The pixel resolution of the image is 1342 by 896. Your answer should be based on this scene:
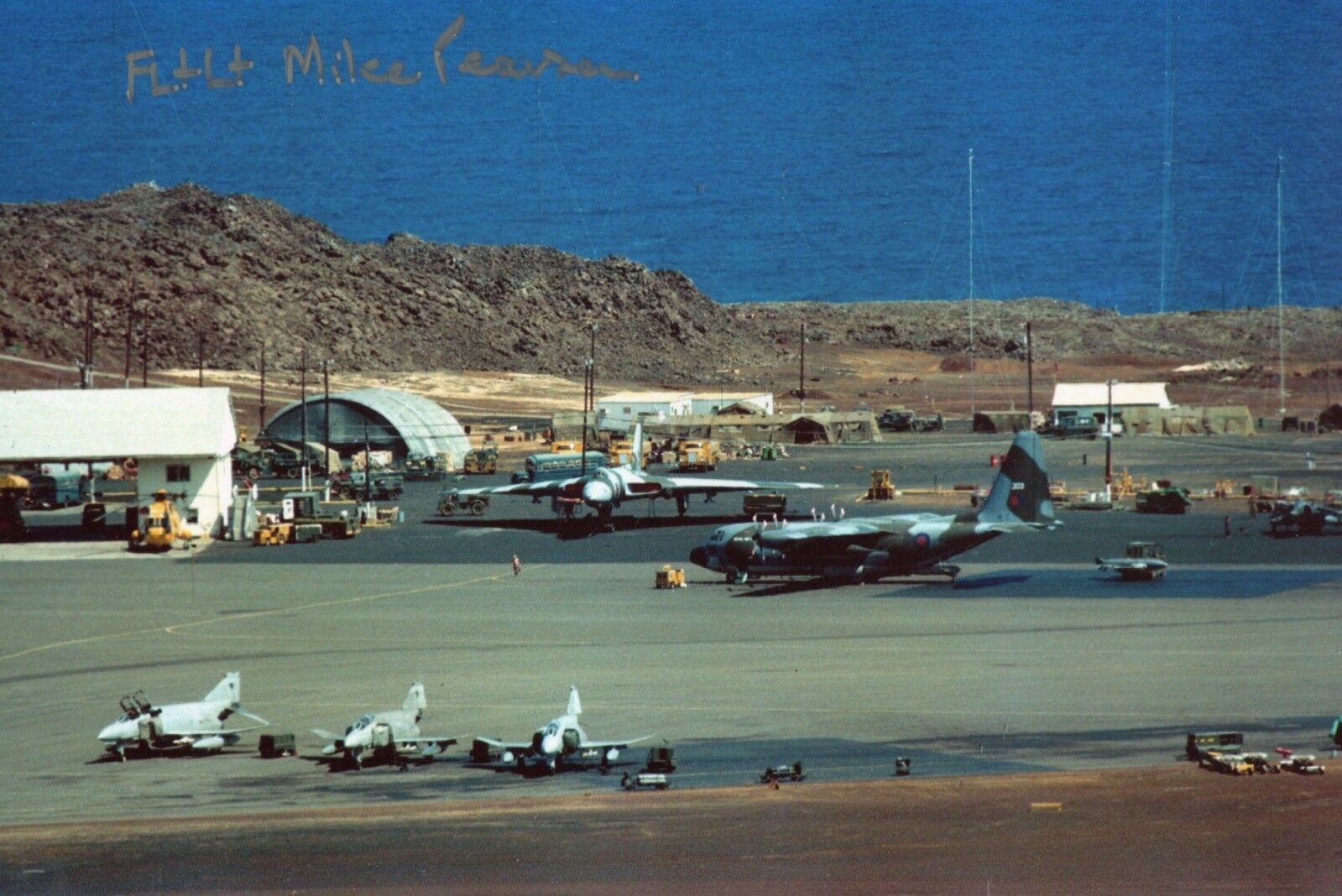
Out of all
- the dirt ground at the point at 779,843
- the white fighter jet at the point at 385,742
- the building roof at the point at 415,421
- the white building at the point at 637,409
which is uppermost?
the white building at the point at 637,409

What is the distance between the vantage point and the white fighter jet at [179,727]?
3238 centimetres

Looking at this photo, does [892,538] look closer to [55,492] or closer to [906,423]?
[55,492]

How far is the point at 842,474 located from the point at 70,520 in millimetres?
49781

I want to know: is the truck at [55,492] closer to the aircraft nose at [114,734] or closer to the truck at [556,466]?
the truck at [556,466]

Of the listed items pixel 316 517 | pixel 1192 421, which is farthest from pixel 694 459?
pixel 1192 421

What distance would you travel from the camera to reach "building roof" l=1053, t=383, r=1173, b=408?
146000 millimetres

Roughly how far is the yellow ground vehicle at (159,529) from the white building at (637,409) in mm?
77856

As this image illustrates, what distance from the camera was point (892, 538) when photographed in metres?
55.1

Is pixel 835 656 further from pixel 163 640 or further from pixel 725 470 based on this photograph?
pixel 725 470

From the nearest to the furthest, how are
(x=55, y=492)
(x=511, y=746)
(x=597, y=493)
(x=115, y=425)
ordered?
1. (x=511, y=746)
2. (x=597, y=493)
3. (x=115, y=425)
4. (x=55, y=492)

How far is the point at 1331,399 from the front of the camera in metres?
167

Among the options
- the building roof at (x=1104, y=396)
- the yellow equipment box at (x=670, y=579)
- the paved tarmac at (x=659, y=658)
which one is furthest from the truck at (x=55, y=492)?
the building roof at (x=1104, y=396)

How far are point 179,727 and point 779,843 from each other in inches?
556

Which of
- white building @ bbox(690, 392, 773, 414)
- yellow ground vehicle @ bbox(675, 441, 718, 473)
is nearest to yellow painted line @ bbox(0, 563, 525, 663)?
yellow ground vehicle @ bbox(675, 441, 718, 473)
